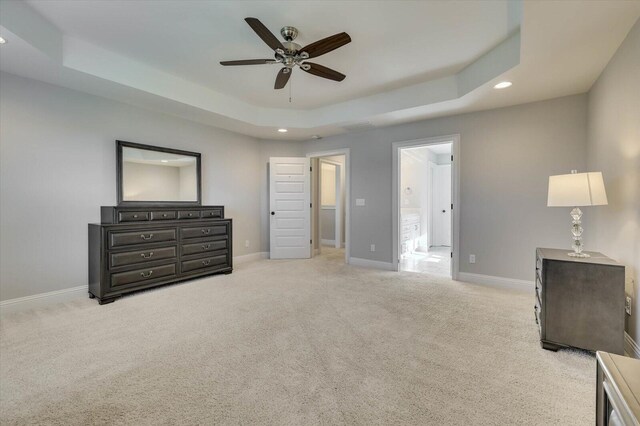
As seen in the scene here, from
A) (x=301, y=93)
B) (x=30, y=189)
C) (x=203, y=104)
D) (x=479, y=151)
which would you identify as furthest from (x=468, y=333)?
(x=30, y=189)

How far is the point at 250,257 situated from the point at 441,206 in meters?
5.38

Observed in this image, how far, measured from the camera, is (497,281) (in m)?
3.74

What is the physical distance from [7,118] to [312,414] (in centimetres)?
400

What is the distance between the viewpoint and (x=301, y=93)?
13.2 ft

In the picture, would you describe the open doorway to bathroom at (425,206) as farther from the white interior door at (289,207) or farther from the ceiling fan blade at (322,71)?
the ceiling fan blade at (322,71)

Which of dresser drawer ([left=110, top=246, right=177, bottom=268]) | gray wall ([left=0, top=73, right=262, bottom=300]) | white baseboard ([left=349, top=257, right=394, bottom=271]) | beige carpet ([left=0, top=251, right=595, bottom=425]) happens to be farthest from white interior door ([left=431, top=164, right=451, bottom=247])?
gray wall ([left=0, top=73, right=262, bottom=300])

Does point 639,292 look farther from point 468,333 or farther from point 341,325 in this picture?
point 341,325

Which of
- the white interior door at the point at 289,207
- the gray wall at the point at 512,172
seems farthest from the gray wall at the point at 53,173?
the gray wall at the point at 512,172

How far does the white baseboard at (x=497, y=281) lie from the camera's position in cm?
354

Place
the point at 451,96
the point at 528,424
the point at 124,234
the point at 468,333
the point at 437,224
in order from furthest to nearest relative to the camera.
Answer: the point at 437,224
the point at 451,96
the point at 124,234
the point at 468,333
the point at 528,424

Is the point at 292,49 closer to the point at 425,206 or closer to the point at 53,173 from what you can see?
the point at 53,173

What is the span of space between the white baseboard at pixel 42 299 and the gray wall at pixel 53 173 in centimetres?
5

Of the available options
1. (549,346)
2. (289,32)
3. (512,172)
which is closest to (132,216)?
(289,32)

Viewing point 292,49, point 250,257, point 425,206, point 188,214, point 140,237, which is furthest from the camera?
point 425,206
